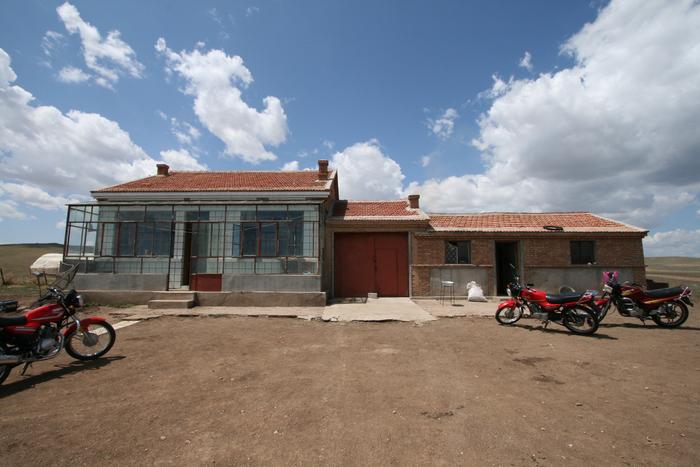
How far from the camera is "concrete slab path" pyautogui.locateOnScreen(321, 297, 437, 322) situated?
28.6 ft

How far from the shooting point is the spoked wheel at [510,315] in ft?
26.9

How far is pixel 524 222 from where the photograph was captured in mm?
14336

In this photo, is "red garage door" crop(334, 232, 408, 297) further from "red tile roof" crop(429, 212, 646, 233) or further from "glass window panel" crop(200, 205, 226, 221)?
"glass window panel" crop(200, 205, 226, 221)

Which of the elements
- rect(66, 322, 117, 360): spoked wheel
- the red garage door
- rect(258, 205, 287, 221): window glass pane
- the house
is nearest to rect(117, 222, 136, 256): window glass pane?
the house

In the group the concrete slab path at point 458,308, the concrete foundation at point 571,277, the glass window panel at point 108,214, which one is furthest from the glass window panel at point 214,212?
the concrete foundation at point 571,277

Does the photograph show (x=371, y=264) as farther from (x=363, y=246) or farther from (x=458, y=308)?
(x=458, y=308)

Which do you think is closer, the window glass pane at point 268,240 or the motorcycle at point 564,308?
the motorcycle at point 564,308

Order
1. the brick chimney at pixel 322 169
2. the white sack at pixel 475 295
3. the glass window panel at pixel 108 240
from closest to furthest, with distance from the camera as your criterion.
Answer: the white sack at pixel 475 295, the glass window panel at pixel 108 240, the brick chimney at pixel 322 169

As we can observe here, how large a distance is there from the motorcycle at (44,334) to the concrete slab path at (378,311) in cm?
494

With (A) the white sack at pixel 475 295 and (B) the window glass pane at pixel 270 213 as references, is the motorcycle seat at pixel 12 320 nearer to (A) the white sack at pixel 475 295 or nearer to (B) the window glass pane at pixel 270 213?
(B) the window glass pane at pixel 270 213

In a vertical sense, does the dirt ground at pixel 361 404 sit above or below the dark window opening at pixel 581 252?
below

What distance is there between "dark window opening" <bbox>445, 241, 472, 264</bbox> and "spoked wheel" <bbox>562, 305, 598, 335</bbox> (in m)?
6.03


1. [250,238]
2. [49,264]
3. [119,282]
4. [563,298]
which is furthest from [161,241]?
[563,298]

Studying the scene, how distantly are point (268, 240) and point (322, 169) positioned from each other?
17.1ft
